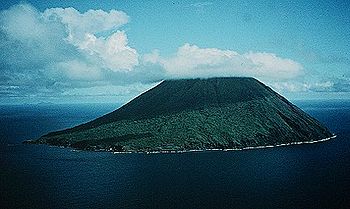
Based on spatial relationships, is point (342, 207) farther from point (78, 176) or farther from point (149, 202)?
point (78, 176)

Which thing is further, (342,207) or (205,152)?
(205,152)

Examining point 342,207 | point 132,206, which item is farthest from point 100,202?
point 342,207

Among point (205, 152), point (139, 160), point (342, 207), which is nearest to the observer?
point (342, 207)

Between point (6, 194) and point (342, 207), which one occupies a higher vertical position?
point (6, 194)

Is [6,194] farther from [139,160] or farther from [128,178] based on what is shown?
[139,160]

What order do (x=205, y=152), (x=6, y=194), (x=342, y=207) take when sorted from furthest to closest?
(x=205, y=152) → (x=6, y=194) → (x=342, y=207)

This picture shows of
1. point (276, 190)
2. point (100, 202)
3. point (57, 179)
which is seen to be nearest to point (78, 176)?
point (57, 179)
